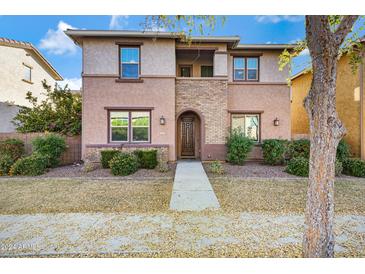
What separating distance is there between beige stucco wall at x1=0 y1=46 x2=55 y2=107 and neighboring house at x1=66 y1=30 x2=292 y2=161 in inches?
247

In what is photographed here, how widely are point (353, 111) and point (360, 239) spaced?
975 centimetres

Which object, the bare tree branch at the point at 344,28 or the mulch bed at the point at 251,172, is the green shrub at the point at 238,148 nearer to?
the mulch bed at the point at 251,172

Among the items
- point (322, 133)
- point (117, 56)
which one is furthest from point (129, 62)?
point (322, 133)

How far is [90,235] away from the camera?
3.41 meters

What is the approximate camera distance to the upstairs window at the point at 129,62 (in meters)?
10.1

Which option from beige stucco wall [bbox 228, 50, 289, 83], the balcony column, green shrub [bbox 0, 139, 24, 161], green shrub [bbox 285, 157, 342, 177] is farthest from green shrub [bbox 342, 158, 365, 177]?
green shrub [bbox 0, 139, 24, 161]

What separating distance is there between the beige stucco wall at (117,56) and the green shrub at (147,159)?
4233mm

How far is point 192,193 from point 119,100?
22.7 ft

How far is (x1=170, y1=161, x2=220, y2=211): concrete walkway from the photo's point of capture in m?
4.71

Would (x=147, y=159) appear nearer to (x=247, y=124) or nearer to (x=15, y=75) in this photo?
(x=247, y=124)

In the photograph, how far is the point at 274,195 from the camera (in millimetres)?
5543

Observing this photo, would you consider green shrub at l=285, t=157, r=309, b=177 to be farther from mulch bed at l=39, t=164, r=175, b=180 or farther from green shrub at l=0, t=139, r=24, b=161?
green shrub at l=0, t=139, r=24, b=161

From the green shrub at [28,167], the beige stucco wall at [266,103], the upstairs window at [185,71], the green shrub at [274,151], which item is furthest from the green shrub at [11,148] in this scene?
the green shrub at [274,151]

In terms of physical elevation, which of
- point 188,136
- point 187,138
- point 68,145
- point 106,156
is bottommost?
point 106,156
